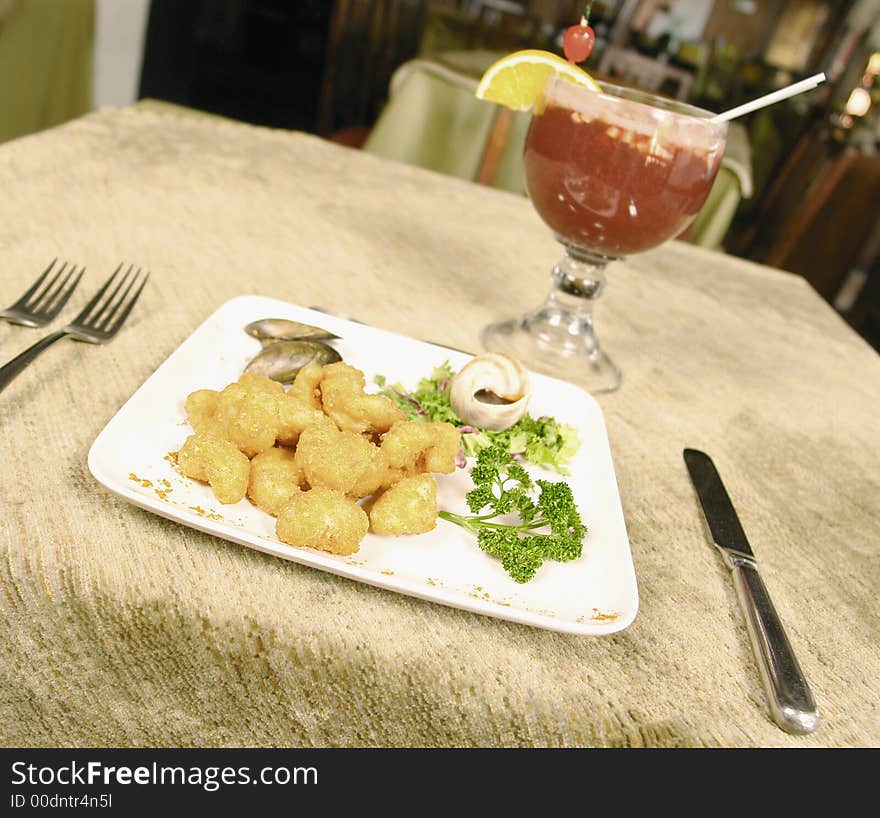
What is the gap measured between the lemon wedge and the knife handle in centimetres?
65

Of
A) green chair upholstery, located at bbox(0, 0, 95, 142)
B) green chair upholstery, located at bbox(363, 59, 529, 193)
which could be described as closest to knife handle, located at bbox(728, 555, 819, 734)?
green chair upholstery, located at bbox(363, 59, 529, 193)

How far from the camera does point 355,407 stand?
0.73 m

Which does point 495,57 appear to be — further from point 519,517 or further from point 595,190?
point 519,517

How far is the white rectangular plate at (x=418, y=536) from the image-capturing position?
577 millimetres

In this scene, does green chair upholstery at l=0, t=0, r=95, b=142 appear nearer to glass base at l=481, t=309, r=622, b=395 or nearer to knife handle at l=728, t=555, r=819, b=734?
glass base at l=481, t=309, r=622, b=395

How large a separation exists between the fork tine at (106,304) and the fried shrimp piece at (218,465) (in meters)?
0.33

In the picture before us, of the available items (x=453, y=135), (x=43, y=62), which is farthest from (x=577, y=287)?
(x=43, y=62)

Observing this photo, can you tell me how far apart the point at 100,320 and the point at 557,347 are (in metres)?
0.63

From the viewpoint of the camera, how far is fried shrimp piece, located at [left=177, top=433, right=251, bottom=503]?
0.62m

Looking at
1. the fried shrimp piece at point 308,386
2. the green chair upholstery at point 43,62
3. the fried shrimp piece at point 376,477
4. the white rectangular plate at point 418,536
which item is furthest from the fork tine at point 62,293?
the green chair upholstery at point 43,62

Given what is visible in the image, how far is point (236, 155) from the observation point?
1.57 m
